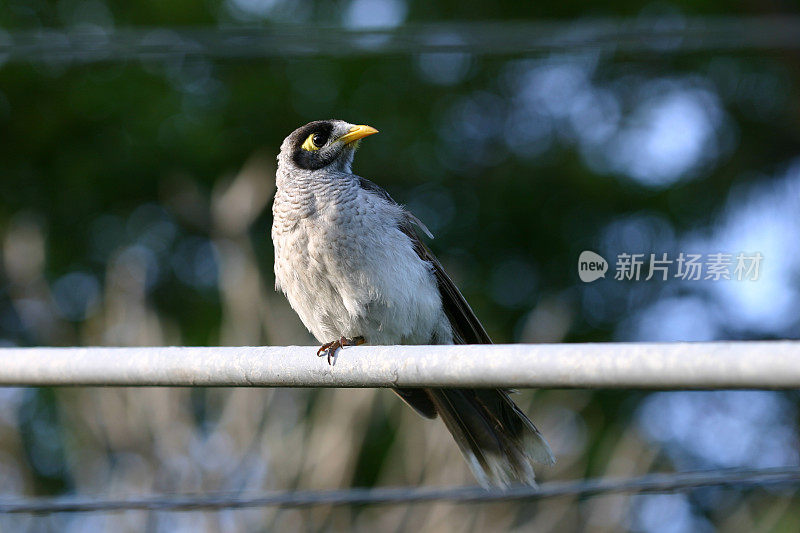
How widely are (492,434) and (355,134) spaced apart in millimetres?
1156

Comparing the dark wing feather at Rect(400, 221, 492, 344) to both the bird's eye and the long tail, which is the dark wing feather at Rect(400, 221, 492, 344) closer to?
the long tail

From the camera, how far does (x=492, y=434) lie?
301 cm

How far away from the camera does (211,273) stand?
28.5ft

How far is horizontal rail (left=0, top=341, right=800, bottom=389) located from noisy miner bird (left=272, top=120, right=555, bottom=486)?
0.94 m

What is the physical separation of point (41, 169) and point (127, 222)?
1122 millimetres

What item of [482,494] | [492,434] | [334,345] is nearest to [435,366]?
[334,345]

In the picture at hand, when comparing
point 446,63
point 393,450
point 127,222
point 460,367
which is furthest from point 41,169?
point 460,367

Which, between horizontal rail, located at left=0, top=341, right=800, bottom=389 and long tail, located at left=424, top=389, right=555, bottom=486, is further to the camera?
long tail, located at left=424, top=389, right=555, bottom=486

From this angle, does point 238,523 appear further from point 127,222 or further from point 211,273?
point 127,222

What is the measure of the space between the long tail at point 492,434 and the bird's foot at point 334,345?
32 cm

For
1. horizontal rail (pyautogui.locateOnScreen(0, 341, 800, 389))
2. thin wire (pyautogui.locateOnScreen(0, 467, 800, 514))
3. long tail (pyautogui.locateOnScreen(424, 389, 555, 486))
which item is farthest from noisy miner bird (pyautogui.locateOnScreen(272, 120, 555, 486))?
horizontal rail (pyautogui.locateOnScreen(0, 341, 800, 389))

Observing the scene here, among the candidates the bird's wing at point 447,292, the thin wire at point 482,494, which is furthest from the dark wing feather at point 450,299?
the thin wire at point 482,494

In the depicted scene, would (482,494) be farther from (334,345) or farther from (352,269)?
(352,269)

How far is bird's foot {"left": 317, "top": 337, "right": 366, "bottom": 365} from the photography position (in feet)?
6.76
